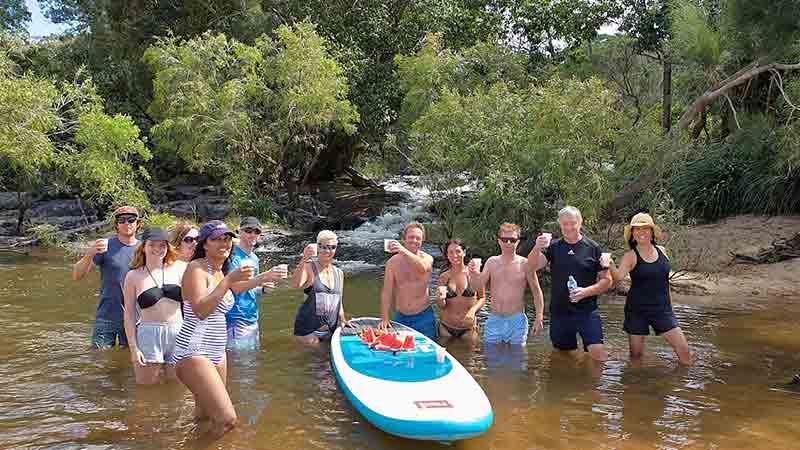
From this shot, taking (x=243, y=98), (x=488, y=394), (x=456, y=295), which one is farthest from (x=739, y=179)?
(x=243, y=98)

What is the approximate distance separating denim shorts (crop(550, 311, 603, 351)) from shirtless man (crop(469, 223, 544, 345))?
21cm

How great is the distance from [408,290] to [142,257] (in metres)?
3.06

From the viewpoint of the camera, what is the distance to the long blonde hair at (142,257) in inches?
219

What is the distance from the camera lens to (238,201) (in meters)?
20.6

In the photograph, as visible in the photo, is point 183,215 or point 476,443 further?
point 183,215

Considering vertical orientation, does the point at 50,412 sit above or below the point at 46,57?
below

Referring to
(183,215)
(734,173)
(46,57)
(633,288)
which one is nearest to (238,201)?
(183,215)

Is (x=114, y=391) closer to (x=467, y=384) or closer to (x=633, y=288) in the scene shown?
(x=467, y=384)

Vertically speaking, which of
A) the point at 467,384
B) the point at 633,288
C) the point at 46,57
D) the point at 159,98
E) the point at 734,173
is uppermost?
the point at 46,57

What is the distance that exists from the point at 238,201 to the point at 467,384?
635 inches

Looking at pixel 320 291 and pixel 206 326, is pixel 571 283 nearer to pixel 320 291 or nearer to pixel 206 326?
pixel 320 291

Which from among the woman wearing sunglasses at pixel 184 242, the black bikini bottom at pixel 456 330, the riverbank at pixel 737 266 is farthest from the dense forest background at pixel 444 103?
the woman wearing sunglasses at pixel 184 242

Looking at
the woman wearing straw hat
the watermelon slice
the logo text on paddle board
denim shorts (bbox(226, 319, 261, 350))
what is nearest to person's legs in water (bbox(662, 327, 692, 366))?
the woman wearing straw hat

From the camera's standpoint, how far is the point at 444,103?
14812 mm
